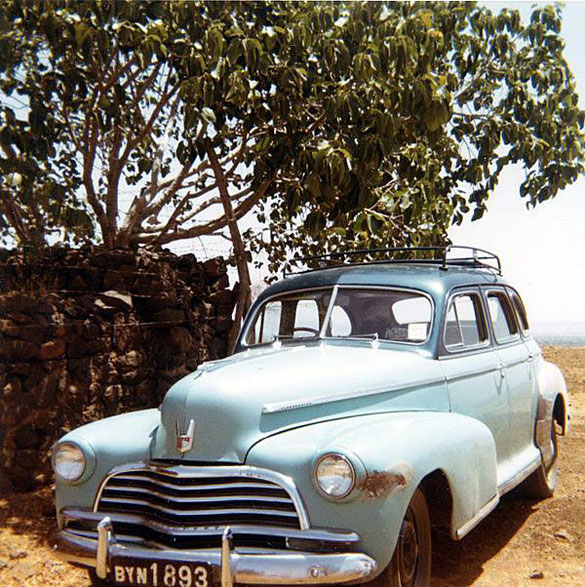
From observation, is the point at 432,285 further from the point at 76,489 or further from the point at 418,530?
the point at 76,489

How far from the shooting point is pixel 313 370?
3.43 m

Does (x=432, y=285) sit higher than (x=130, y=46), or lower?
lower

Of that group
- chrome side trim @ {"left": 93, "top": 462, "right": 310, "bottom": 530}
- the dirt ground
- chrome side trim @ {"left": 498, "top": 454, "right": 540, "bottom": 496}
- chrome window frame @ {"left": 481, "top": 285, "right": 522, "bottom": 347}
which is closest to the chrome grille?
chrome side trim @ {"left": 93, "top": 462, "right": 310, "bottom": 530}

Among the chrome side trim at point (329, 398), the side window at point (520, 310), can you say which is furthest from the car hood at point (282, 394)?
the side window at point (520, 310)

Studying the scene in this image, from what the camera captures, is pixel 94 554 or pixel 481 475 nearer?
pixel 94 554

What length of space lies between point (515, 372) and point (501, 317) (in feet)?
1.69

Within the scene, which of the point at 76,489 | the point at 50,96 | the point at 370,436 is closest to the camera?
the point at 370,436

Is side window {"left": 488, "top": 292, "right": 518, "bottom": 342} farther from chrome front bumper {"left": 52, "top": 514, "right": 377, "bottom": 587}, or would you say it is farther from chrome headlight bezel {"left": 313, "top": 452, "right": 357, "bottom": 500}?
chrome front bumper {"left": 52, "top": 514, "right": 377, "bottom": 587}

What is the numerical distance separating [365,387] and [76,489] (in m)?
1.47

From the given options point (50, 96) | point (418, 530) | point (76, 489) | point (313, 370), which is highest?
point (50, 96)

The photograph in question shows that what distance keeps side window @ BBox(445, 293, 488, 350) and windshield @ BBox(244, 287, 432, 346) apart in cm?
20

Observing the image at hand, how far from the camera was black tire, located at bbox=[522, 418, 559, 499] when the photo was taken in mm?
5213

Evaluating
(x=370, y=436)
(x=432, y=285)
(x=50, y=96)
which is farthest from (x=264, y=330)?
(x=50, y=96)

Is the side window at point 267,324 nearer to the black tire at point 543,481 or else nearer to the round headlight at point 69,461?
the round headlight at point 69,461
